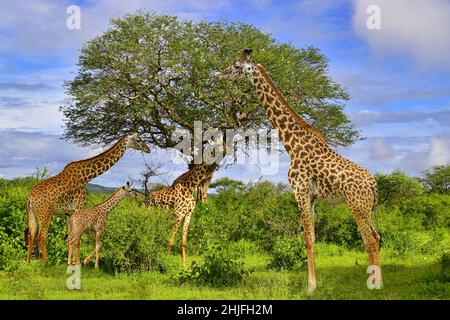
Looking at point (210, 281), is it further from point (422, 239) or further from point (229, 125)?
point (229, 125)

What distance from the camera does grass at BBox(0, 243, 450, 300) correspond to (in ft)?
30.6

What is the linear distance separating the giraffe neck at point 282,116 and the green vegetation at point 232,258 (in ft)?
7.58

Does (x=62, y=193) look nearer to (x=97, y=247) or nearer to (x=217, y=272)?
(x=97, y=247)

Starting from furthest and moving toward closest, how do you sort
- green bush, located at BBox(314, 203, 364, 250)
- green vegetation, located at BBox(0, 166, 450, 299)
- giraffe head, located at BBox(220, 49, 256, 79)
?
green bush, located at BBox(314, 203, 364, 250), giraffe head, located at BBox(220, 49, 256, 79), green vegetation, located at BBox(0, 166, 450, 299)

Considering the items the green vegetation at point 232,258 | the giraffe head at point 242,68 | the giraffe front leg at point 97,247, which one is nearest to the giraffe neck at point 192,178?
the green vegetation at point 232,258

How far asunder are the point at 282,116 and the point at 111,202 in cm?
422

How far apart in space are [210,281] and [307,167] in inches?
102

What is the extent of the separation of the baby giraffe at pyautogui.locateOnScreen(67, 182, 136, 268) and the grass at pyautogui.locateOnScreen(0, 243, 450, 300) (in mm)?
516

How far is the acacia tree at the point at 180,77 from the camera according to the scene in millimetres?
24656

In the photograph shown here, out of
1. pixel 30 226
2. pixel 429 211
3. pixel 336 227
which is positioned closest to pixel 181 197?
pixel 30 226

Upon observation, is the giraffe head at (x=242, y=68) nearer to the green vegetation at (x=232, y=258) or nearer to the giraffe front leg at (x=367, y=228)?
the giraffe front leg at (x=367, y=228)

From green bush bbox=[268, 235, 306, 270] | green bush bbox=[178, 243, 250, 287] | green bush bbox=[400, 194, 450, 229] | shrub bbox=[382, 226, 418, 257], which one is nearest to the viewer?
green bush bbox=[178, 243, 250, 287]

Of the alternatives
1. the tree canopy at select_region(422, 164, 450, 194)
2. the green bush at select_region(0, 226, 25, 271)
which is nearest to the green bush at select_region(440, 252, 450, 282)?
the green bush at select_region(0, 226, 25, 271)

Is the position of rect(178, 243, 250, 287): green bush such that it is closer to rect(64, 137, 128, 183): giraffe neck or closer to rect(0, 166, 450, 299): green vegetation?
rect(0, 166, 450, 299): green vegetation
